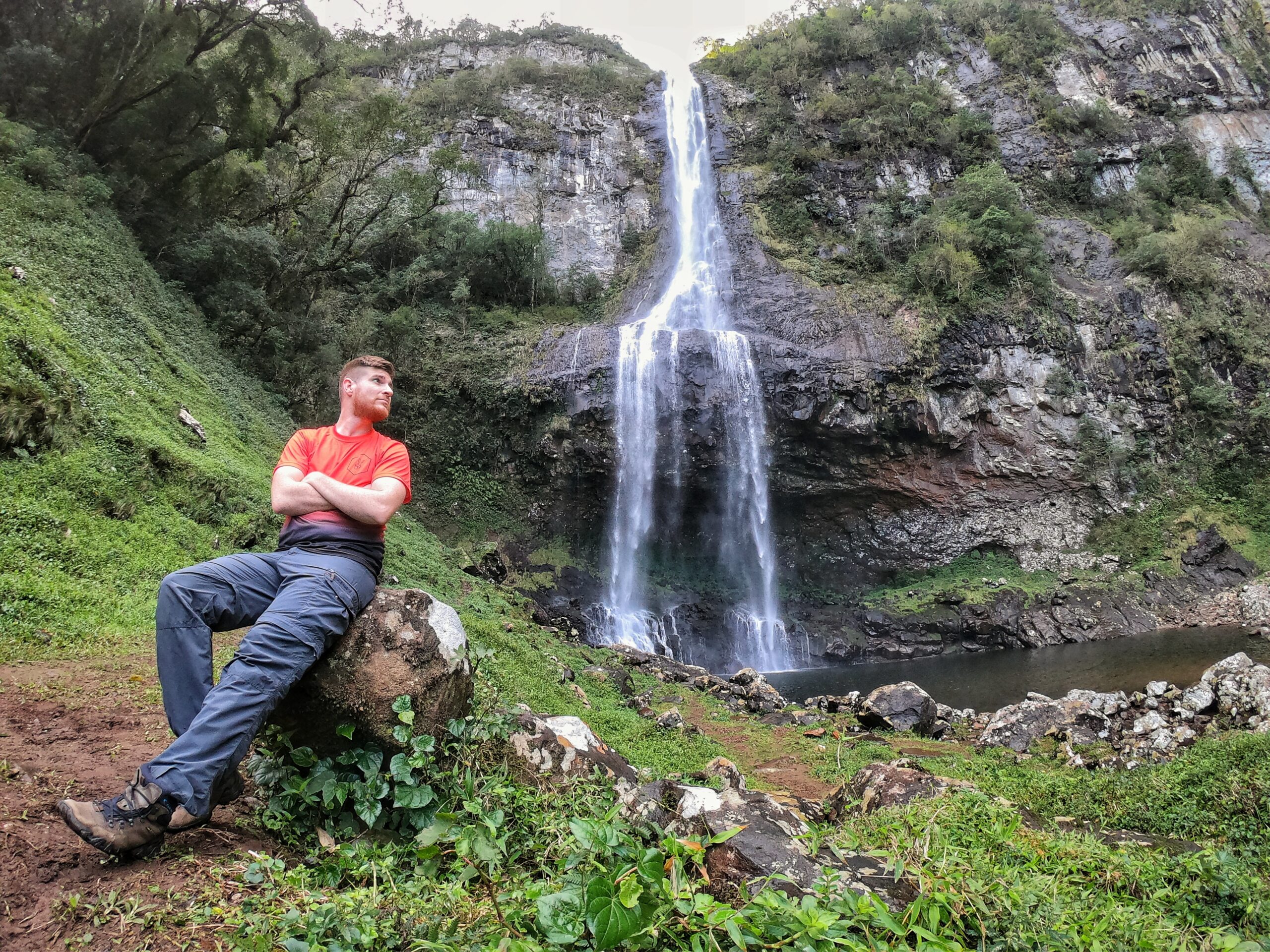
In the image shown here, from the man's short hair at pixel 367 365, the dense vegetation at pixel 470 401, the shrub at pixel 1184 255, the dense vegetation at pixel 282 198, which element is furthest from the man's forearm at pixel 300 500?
the shrub at pixel 1184 255

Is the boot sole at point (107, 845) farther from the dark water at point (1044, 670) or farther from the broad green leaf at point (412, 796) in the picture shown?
the dark water at point (1044, 670)

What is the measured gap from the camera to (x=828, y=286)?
22.0 metres

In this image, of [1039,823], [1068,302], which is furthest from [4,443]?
[1068,302]

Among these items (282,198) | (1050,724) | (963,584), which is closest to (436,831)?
(1050,724)

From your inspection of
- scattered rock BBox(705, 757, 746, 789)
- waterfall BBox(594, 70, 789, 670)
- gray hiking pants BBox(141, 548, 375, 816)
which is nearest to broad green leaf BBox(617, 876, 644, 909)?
gray hiking pants BBox(141, 548, 375, 816)

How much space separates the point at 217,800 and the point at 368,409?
5.33 ft

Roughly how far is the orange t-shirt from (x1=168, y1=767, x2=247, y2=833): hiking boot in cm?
86

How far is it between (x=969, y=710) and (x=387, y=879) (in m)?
10.2

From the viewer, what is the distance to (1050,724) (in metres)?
7.36

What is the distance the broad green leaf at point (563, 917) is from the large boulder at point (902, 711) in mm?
7979

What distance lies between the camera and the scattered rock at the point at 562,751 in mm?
2811

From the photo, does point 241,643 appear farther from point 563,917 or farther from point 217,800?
point 563,917

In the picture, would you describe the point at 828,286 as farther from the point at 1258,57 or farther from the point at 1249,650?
the point at 1258,57

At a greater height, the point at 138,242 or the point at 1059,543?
the point at 138,242
